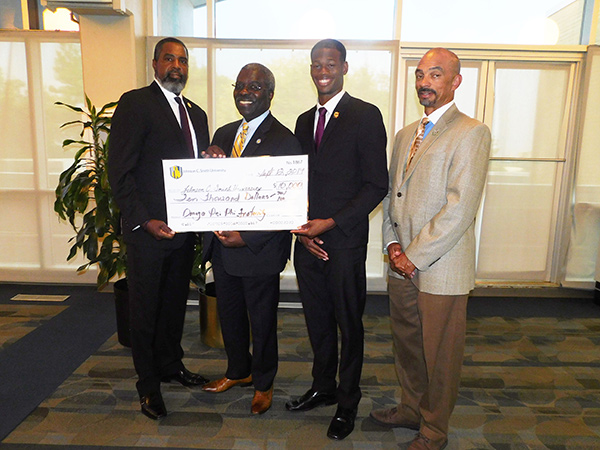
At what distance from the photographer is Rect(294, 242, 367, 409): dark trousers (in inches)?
78.0

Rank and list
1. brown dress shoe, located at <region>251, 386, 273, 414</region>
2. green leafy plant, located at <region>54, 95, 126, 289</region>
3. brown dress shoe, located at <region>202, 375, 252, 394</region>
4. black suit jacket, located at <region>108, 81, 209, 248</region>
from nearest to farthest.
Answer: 1. black suit jacket, located at <region>108, 81, 209, 248</region>
2. brown dress shoe, located at <region>251, 386, 273, 414</region>
3. brown dress shoe, located at <region>202, 375, 252, 394</region>
4. green leafy plant, located at <region>54, 95, 126, 289</region>

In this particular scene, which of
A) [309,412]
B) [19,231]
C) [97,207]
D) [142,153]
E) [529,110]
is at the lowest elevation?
[309,412]

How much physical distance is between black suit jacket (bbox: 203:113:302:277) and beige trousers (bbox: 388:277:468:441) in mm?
555

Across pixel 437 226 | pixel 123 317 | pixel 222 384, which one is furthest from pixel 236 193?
pixel 123 317

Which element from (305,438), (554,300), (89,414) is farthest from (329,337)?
(554,300)

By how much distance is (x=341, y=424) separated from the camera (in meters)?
2.08

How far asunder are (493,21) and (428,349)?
3.54 meters

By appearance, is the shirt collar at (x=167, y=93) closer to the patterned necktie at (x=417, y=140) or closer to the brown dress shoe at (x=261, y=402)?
the patterned necktie at (x=417, y=140)

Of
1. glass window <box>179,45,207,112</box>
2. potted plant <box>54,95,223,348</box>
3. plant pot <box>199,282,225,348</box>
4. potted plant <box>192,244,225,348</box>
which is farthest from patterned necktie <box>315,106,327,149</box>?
glass window <box>179,45,207,112</box>

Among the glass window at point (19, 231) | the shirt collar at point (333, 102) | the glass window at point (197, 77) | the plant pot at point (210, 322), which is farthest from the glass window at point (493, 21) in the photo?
the glass window at point (19, 231)

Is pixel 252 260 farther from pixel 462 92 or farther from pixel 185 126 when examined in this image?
pixel 462 92

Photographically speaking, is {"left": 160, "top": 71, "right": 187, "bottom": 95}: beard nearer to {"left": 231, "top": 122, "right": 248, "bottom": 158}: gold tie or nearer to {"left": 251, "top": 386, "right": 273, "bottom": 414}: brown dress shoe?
{"left": 231, "top": 122, "right": 248, "bottom": 158}: gold tie

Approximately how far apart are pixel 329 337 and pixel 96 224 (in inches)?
66.7

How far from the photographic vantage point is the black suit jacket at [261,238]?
1.98m
